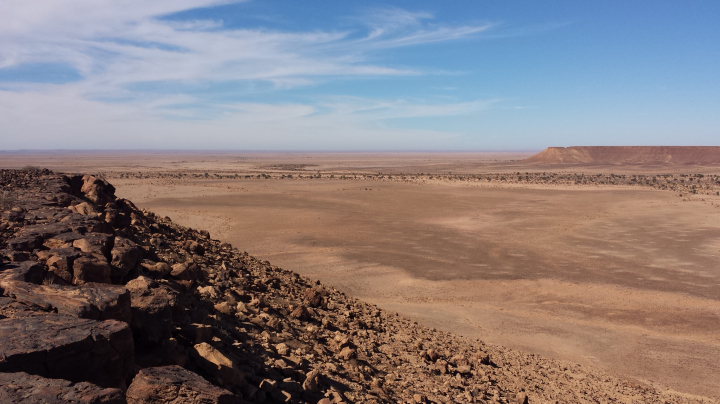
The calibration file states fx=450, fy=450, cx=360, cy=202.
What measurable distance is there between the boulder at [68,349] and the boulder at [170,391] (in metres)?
0.28

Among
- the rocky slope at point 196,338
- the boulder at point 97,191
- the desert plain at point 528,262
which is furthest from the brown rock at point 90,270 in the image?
the boulder at point 97,191

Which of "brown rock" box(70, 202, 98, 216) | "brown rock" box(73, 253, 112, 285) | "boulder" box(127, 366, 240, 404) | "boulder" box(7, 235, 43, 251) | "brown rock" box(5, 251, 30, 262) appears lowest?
"boulder" box(127, 366, 240, 404)

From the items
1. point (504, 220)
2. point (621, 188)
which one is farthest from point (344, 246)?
point (621, 188)

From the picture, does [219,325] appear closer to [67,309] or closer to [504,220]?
[67,309]

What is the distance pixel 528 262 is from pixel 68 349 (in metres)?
20.0

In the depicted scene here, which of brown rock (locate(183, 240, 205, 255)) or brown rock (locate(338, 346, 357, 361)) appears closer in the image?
brown rock (locate(338, 346, 357, 361))

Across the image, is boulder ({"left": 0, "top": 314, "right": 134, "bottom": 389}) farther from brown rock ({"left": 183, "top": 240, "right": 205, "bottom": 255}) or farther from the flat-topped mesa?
the flat-topped mesa

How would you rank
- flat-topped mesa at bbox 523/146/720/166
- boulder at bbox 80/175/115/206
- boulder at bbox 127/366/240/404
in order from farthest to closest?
flat-topped mesa at bbox 523/146/720/166 < boulder at bbox 80/175/115/206 < boulder at bbox 127/366/240/404

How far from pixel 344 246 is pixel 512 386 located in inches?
619

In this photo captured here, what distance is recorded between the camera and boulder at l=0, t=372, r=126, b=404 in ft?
10.2

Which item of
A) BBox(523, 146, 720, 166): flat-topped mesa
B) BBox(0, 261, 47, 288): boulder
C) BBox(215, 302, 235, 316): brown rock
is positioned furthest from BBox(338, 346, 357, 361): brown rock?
BBox(523, 146, 720, 166): flat-topped mesa

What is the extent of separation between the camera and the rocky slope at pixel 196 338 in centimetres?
386

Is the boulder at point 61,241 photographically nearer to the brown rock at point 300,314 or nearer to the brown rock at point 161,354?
the brown rock at point 161,354

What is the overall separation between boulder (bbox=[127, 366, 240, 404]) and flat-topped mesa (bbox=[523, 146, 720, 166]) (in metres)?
129
